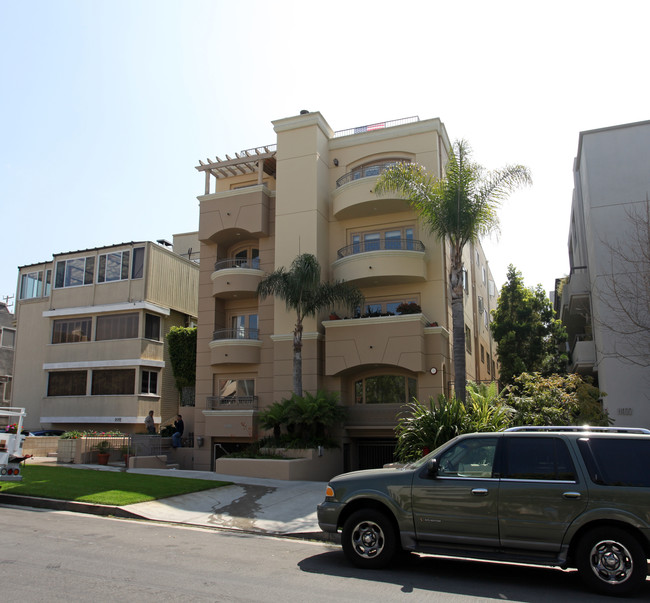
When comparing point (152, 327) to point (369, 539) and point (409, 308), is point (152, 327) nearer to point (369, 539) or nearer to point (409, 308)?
point (409, 308)

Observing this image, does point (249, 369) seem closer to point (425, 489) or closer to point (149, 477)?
point (149, 477)

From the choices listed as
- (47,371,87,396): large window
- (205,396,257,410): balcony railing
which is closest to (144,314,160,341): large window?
(47,371,87,396): large window

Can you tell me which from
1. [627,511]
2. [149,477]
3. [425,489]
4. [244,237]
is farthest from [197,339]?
[627,511]

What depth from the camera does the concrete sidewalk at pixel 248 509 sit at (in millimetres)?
11164

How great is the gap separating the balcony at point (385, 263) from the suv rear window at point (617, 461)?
16117 millimetres

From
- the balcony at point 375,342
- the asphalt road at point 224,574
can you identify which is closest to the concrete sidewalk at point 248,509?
the asphalt road at point 224,574

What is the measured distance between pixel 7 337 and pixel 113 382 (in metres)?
14.2

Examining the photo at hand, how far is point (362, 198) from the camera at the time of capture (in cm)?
2406

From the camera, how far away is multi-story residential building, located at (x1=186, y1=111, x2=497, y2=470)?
22.9 m

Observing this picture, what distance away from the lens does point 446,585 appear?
7090mm

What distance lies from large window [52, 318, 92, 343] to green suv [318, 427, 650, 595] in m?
28.1

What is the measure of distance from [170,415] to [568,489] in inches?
1144

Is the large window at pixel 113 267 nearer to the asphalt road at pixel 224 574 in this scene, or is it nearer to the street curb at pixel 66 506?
the street curb at pixel 66 506

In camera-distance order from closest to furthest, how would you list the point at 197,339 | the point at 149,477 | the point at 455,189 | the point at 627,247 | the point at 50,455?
1. the point at 149,477
2. the point at 455,189
3. the point at 627,247
4. the point at 50,455
5. the point at 197,339
